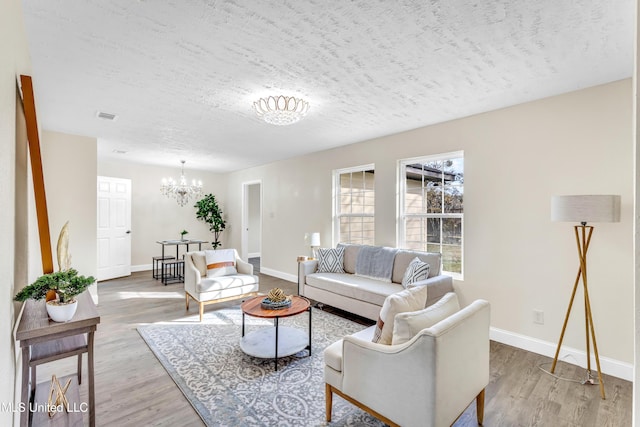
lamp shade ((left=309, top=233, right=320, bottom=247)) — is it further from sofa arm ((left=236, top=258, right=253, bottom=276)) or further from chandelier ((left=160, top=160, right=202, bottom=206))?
chandelier ((left=160, top=160, right=202, bottom=206))

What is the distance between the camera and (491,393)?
2.34 metres

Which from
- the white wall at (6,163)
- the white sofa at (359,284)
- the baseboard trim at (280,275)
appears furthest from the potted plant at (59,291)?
the baseboard trim at (280,275)

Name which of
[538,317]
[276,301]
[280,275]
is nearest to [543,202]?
[538,317]

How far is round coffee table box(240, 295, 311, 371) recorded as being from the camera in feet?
8.93

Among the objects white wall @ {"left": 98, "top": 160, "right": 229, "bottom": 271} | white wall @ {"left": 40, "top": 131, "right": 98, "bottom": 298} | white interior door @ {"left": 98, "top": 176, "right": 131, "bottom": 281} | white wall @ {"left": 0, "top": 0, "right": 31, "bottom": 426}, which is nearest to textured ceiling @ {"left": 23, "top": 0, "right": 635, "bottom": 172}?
white wall @ {"left": 0, "top": 0, "right": 31, "bottom": 426}

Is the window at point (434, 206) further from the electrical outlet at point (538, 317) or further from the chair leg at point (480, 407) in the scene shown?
the chair leg at point (480, 407)

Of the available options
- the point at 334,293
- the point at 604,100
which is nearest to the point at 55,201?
the point at 334,293

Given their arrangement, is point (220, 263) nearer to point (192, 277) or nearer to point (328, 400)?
point (192, 277)

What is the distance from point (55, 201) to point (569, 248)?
249 inches

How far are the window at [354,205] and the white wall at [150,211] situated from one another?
3.78m

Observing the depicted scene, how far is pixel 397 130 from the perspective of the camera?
4.10m

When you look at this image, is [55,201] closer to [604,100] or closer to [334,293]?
[334,293]

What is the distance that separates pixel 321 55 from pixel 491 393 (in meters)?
2.89

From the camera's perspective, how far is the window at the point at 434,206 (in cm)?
372
